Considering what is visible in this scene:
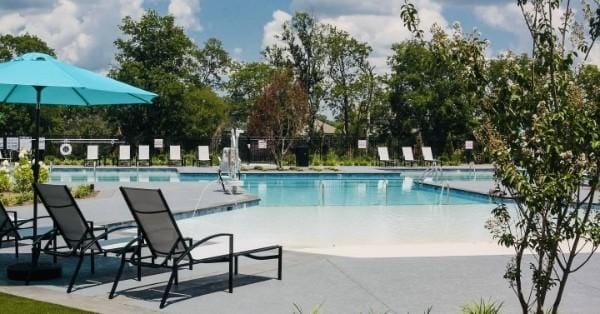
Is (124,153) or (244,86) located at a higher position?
(244,86)

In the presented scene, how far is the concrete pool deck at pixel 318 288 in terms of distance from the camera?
5609mm

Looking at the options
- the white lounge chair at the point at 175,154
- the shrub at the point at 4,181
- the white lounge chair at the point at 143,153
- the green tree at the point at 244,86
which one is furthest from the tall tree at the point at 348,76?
the shrub at the point at 4,181

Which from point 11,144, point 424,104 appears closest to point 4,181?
point 11,144

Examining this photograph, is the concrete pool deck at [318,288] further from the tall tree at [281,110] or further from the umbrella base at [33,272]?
the tall tree at [281,110]

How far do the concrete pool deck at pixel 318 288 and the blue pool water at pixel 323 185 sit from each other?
26.6ft

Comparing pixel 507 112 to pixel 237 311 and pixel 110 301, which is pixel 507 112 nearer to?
pixel 237 311

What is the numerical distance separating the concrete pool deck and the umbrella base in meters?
0.10

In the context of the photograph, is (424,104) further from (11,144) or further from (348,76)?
(11,144)

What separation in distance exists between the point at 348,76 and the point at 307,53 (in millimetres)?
2294

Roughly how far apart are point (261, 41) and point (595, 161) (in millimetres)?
34094

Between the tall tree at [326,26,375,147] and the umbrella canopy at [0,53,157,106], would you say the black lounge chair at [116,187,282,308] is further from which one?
the tall tree at [326,26,375,147]

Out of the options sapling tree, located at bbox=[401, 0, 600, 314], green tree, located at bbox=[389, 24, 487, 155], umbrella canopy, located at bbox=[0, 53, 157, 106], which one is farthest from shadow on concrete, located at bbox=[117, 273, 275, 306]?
green tree, located at bbox=[389, 24, 487, 155]

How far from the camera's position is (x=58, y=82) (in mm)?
6340

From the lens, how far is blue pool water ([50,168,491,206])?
17.2m
